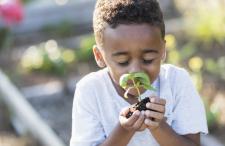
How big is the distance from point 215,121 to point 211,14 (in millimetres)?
1528

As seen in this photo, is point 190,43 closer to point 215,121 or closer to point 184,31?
point 184,31

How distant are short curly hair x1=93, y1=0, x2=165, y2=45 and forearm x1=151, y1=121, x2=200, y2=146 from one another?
338 mm

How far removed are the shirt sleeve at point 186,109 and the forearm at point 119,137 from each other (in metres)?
0.22

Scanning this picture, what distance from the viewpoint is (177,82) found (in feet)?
8.52

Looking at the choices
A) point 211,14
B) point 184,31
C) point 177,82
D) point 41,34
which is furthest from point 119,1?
point 41,34

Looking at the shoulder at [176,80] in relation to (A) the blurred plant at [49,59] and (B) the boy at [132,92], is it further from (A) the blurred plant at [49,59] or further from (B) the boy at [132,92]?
(A) the blurred plant at [49,59]

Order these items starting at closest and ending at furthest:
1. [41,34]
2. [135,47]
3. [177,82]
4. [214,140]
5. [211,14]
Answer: [135,47] < [177,82] < [214,140] < [211,14] < [41,34]

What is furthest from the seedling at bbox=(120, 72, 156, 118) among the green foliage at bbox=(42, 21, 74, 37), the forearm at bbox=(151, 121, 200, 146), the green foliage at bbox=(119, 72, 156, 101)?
the green foliage at bbox=(42, 21, 74, 37)

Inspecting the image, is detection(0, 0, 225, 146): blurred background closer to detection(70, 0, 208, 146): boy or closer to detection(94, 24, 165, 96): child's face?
detection(70, 0, 208, 146): boy

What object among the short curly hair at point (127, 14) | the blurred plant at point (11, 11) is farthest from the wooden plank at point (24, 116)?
the short curly hair at point (127, 14)

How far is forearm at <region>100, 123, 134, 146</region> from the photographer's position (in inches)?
96.8

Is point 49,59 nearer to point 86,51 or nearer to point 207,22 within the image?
point 86,51

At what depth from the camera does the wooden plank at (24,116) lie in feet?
15.8

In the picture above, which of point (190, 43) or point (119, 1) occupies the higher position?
point (119, 1)
